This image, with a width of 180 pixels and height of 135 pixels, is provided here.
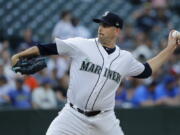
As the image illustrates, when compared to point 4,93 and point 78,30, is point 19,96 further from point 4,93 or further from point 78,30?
point 78,30

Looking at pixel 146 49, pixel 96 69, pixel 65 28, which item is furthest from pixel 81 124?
pixel 65 28

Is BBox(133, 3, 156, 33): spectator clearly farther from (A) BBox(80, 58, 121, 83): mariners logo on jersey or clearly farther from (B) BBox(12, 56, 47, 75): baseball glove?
(B) BBox(12, 56, 47, 75): baseball glove

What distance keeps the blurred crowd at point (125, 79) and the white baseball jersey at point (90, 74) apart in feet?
12.8

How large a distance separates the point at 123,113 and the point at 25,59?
3.91 m

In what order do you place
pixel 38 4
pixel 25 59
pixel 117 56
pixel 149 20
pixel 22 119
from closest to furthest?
1. pixel 25 59
2. pixel 117 56
3. pixel 22 119
4. pixel 149 20
5. pixel 38 4

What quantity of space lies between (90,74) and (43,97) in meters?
4.07

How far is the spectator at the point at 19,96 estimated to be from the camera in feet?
31.9

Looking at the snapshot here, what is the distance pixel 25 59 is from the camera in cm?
566

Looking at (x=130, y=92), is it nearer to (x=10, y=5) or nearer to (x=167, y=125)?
(x=167, y=125)

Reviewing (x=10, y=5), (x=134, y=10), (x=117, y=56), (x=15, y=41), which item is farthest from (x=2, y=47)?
(x=117, y=56)

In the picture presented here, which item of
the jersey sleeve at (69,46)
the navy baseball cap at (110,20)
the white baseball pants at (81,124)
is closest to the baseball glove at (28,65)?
the jersey sleeve at (69,46)

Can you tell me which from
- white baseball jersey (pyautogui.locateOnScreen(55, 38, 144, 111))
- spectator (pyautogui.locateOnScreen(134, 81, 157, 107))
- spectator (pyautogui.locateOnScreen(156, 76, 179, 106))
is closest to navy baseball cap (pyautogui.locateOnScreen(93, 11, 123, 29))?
white baseball jersey (pyautogui.locateOnScreen(55, 38, 144, 111))

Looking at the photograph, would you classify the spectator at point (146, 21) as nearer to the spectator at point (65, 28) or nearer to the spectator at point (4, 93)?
the spectator at point (65, 28)

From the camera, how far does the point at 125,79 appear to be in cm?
1052
